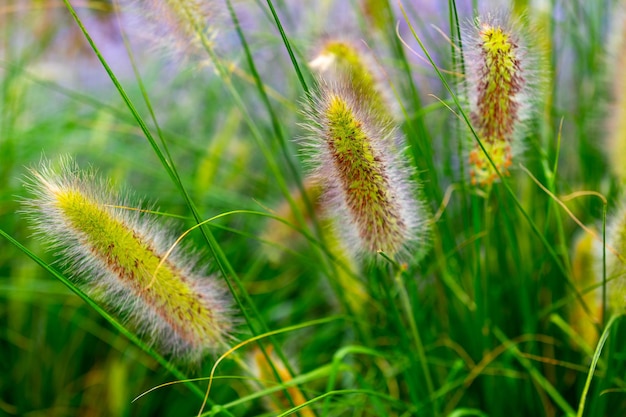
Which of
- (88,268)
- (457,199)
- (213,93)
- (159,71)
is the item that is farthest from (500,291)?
(159,71)

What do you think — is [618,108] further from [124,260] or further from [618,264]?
[124,260]

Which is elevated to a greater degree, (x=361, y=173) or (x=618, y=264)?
(x=361, y=173)

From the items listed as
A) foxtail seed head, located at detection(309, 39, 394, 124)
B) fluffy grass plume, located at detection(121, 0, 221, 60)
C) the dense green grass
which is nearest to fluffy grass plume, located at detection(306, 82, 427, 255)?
the dense green grass

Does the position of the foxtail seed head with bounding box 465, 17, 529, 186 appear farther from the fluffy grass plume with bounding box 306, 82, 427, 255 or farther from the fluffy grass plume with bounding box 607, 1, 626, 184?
the fluffy grass plume with bounding box 607, 1, 626, 184

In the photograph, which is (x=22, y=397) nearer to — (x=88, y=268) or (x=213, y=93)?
(x=88, y=268)

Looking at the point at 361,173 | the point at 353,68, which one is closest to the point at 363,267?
the point at 353,68
